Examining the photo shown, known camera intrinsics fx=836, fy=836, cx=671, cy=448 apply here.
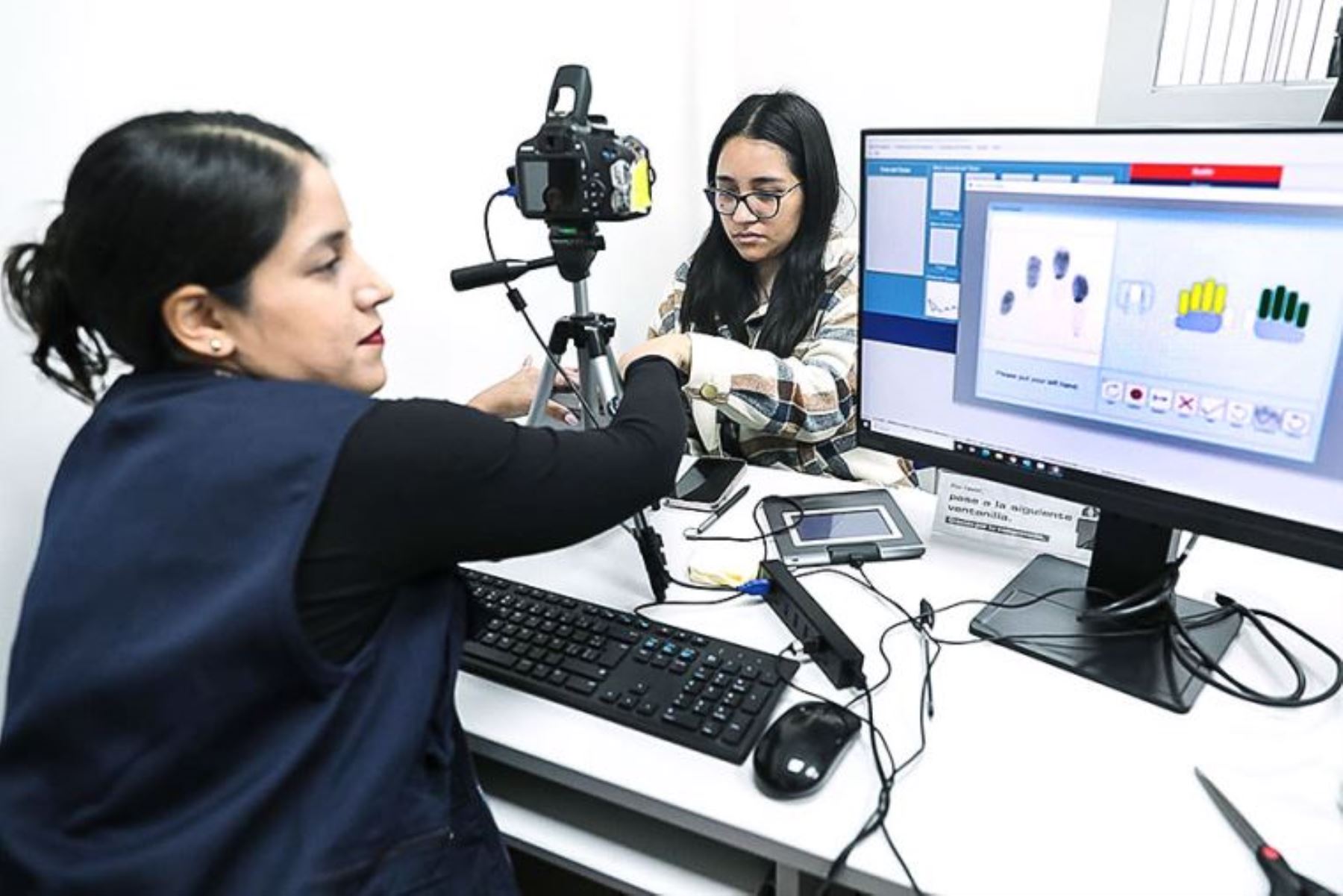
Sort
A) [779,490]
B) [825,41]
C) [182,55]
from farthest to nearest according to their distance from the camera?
[825,41] → [779,490] → [182,55]

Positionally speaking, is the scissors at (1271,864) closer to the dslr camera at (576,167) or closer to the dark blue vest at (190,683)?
the dark blue vest at (190,683)

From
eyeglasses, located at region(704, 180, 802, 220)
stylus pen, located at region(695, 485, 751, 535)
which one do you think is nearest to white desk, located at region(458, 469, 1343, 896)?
stylus pen, located at region(695, 485, 751, 535)

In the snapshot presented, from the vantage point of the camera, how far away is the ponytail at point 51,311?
0.76m

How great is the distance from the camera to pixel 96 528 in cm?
65

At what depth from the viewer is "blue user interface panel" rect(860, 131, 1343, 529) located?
73cm

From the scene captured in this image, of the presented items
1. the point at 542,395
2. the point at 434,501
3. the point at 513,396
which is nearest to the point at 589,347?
the point at 542,395

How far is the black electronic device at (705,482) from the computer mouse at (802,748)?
0.51 metres

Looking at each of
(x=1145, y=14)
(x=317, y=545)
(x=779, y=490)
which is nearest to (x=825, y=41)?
(x=1145, y=14)

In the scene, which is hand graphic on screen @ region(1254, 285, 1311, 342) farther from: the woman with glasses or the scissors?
the woman with glasses

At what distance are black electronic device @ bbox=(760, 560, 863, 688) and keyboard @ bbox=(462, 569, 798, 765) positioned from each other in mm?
40

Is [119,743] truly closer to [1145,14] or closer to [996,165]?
[996,165]

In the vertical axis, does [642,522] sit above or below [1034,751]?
above

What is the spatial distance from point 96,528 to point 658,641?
1.72 ft

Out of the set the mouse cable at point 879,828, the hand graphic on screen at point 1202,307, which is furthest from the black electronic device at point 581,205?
the hand graphic on screen at point 1202,307
